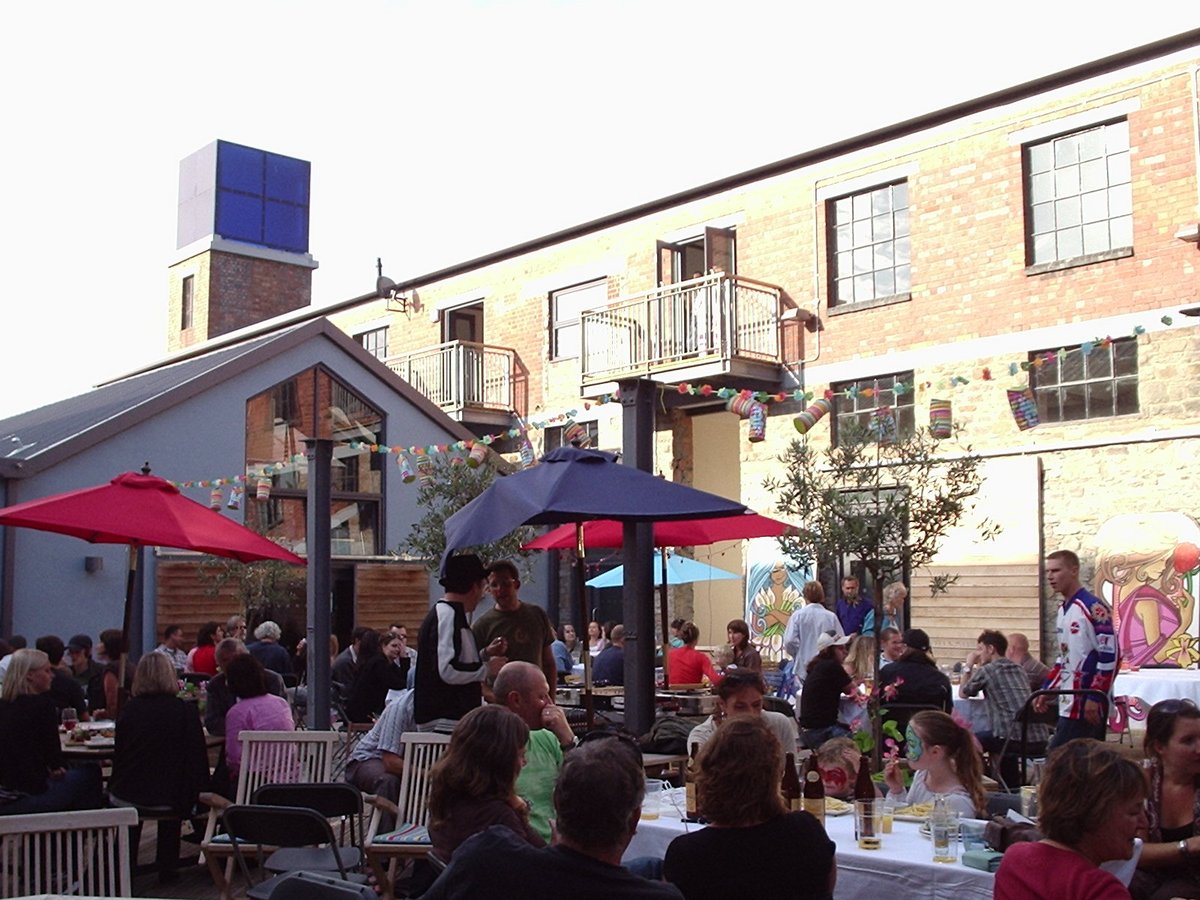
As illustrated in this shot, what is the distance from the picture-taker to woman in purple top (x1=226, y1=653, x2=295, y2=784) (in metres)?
7.91

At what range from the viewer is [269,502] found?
1819 cm

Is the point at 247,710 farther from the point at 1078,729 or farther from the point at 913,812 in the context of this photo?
the point at 1078,729

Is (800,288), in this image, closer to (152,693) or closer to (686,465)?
(686,465)

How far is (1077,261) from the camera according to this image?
15.7 metres

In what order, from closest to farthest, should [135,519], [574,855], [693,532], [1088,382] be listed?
[574,855]
[135,519]
[693,532]
[1088,382]

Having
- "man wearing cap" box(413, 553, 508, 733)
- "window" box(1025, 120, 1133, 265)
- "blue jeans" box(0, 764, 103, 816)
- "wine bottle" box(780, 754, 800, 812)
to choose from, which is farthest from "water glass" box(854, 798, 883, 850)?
"window" box(1025, 120, 1133, 265)

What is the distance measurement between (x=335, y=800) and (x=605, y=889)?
108 inches

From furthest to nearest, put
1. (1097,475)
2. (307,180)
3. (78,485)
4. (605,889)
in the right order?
(307,180)
(78,485)
(1097,475)
(605,889)

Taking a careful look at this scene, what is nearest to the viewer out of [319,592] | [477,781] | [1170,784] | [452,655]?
[477,781]

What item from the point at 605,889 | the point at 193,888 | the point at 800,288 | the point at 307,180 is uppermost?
the point at 307,180

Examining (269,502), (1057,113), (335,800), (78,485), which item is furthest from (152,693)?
(1057,113)

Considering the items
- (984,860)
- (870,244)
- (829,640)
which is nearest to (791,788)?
(984,860)

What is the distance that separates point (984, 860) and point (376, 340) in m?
24.2

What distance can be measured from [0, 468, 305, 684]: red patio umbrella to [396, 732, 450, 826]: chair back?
2569 mm
